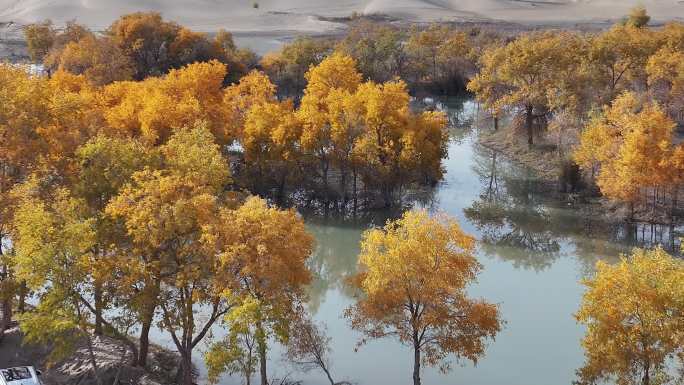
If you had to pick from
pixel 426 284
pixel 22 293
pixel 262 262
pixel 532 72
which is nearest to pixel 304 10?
pixel 532 72

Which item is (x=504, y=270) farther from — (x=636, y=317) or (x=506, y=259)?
(x=636, y=317)

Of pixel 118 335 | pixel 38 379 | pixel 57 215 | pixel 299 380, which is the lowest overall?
pixel 299 380

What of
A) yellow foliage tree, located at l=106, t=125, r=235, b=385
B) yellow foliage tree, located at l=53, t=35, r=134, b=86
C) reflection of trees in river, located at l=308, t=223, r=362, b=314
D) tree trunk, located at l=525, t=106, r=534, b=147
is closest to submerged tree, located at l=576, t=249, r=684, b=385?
yellow foliage tree, located at l=106, t=125, r=235, b=385

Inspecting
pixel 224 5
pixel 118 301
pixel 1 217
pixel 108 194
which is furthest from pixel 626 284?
pixel 224 5

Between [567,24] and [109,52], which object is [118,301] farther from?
[567,24]

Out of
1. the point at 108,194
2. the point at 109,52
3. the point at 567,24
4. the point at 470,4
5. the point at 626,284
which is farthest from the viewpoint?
the point at 470,4

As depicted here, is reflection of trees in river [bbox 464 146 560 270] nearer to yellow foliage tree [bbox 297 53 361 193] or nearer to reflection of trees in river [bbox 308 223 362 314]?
reflection of trees in river [bbox 308 223 362 314]
